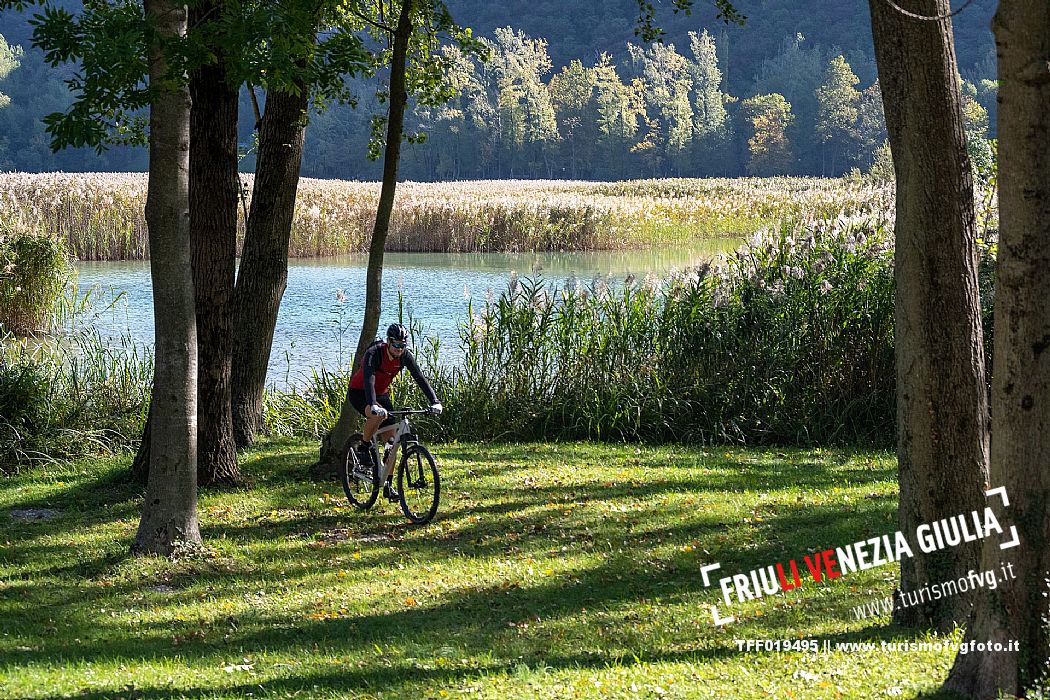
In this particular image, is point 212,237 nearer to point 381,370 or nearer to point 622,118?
point 381,370

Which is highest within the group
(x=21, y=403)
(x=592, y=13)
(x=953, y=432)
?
(x=592, y=13)

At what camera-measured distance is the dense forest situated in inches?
3605

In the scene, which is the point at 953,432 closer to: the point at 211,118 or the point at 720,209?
the point at 211,118

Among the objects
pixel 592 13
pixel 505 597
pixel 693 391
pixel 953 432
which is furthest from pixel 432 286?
pixel 592 13

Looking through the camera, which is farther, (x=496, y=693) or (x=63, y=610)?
(x=63, y=610)

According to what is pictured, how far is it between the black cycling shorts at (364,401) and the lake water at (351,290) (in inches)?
170

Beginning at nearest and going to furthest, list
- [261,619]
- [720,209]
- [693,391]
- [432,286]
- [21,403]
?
1. [261,619]
2. [21,403]
3. [693,391]
4. [432,286]
5. [720,209]

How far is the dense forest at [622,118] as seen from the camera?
300 feet

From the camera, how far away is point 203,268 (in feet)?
31.7

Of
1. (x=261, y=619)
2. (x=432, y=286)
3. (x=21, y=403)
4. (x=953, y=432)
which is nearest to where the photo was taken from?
(x=953, y=432)

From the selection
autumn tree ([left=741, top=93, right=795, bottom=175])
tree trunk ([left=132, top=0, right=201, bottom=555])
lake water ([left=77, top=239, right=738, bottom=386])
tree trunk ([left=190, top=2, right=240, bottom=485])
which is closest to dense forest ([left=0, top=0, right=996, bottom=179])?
autumn tree ([left=741, top=93, right=795, bottom=175])

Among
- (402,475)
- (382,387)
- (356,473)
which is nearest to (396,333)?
(382,387)

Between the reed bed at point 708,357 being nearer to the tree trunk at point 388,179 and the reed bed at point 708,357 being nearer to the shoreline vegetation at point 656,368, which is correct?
the shoreline vegetation at point 656,368

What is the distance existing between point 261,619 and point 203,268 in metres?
3.96
